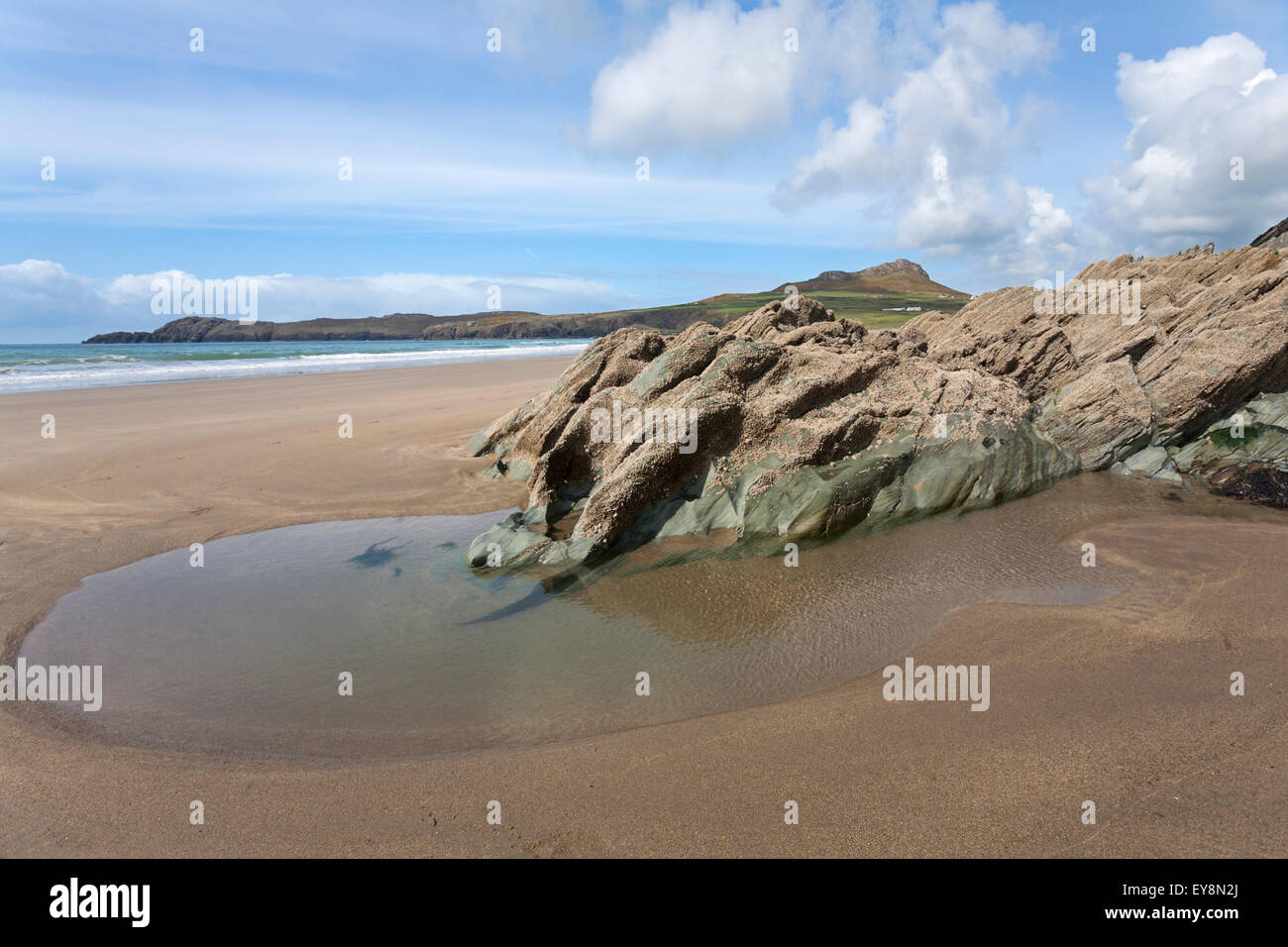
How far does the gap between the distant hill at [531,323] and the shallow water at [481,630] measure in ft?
374

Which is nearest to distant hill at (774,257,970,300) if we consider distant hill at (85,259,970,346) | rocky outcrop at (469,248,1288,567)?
distant hill at (85,259,970,346)

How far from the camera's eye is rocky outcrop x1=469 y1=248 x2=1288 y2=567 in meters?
9.37

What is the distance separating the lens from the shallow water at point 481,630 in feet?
18.0

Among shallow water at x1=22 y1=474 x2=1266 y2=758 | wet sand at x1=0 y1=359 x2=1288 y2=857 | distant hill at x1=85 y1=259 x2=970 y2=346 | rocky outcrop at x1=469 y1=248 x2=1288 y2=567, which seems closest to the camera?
wet sand at x1=0 y1=359 x2=1288 y2=857

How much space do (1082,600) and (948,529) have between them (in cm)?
236

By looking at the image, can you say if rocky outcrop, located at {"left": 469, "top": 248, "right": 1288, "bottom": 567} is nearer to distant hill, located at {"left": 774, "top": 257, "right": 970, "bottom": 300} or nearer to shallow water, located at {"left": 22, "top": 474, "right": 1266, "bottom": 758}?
shallow water, located at {"left": 22, "top": 474, "right": 1266, "bottom": 758}

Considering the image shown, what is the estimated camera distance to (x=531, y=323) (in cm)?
16325

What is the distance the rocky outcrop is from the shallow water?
707 mm

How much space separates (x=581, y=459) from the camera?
11234 mm

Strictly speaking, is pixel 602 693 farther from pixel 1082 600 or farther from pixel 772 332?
pixel 772 332

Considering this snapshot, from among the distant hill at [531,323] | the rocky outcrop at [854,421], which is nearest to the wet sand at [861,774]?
the rocky outcrop at [854,421]

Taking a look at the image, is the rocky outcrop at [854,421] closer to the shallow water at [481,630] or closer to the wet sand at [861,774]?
the shallow water at [481,630]

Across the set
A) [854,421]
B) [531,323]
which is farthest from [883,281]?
[854,421]
